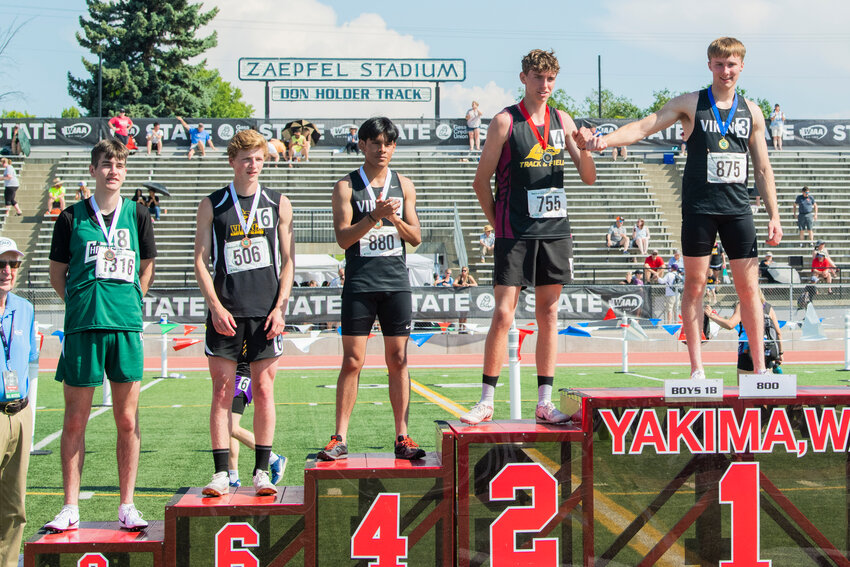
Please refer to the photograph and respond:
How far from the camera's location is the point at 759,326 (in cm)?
543

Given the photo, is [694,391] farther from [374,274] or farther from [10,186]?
[10,186]

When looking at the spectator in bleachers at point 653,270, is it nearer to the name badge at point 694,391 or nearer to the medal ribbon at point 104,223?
the name badge at point 694,391

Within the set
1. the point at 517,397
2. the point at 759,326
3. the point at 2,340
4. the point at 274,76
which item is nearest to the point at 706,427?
the point at 759,326

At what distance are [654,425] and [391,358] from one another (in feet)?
4.95

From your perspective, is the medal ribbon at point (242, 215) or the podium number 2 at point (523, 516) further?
the medal ribbon at point (242, 215)

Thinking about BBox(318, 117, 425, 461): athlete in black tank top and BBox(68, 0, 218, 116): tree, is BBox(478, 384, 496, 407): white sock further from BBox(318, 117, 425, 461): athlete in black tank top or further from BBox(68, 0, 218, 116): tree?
BBox(68, 0, 218, 116): tree

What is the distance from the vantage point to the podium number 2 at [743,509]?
4.62 metres

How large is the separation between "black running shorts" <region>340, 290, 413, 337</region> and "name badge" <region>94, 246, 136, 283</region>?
3.86 ft

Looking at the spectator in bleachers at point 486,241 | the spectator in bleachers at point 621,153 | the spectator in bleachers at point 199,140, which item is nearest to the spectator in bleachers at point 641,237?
the spectator in bleachers at point 486,241

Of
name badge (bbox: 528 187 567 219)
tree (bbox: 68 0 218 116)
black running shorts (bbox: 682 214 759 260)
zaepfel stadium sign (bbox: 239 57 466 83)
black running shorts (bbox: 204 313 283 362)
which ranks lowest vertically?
black running shorts (bbox: 204 313 283 362)

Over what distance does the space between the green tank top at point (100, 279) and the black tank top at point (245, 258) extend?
0.45 m

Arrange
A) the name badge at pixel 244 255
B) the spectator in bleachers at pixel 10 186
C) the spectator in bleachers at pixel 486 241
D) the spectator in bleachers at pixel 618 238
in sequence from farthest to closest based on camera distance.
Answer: the spectator in bleachers at pixel 10 186 < the spectator in bleachers at pixel 618 238 < the spectator in bleachers at pixel 486 241 < the name badge at pixel 244 255

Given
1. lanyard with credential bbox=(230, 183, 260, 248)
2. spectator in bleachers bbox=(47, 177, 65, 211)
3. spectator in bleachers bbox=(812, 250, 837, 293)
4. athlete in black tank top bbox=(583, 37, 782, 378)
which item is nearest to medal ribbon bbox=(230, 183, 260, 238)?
lanyard with credential bbox=(230, 183, 260, 248)

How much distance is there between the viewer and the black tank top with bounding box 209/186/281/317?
4742 mm
